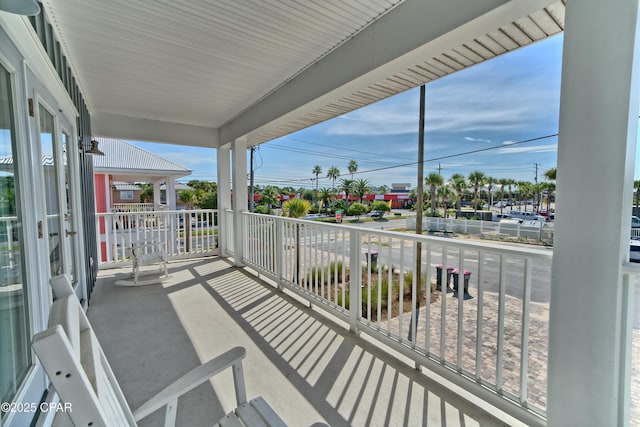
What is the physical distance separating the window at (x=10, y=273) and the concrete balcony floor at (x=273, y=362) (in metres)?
0.74

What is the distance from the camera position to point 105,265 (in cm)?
493

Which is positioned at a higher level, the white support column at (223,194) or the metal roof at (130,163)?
the metal roof at (130,163)

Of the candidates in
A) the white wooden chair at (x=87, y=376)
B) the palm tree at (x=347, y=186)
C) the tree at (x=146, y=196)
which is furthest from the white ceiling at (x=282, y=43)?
the palm tree at (x=347, y=186)

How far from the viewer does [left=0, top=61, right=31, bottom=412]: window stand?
47.1 inches

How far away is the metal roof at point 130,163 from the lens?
868 cm

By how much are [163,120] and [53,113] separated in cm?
305

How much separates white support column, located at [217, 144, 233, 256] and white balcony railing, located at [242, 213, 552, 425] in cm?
105

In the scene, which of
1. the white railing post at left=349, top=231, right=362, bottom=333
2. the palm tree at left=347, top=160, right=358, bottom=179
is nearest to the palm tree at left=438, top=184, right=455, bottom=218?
the palm tree at left=347, top=160, right=358, bottom=179

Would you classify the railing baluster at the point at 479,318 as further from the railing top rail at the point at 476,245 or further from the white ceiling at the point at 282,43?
the white ceiling at the point at 282,43

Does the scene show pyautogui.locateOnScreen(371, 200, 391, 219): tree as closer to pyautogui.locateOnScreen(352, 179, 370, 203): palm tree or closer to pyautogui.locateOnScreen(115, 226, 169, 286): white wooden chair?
pyautogui.locateOnScreen(352, 179, 370, 203): palm tree

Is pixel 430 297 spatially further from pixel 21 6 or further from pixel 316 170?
pixel 316 170

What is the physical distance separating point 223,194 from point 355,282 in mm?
4040

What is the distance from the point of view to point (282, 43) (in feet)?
8.37

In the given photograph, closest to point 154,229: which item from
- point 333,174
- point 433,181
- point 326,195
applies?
point 433,181
